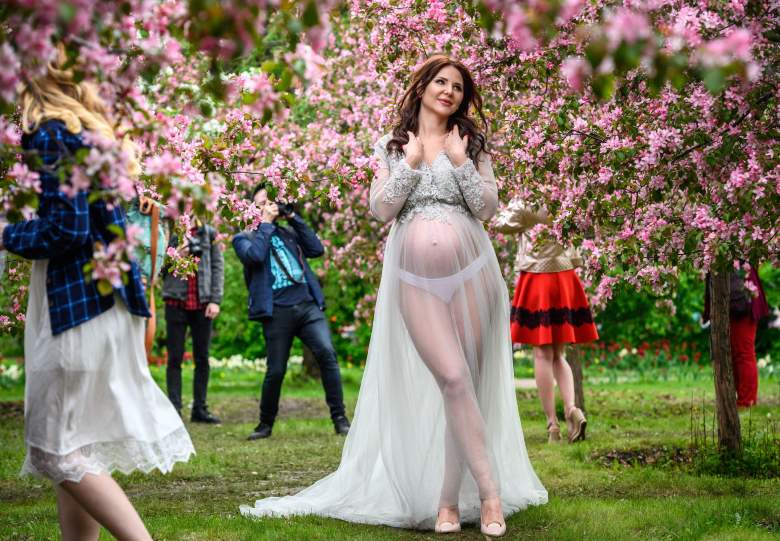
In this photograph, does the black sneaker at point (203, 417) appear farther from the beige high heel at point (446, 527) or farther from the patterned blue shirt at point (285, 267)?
the beige high heel at point (446, 527)

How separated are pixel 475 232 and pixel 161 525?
2157mm

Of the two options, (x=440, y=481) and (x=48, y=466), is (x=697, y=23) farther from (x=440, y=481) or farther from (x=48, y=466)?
(x=48, y=466)

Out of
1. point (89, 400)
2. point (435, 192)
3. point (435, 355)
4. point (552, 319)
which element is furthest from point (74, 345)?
point (552, 319)

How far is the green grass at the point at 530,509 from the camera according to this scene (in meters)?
5.08

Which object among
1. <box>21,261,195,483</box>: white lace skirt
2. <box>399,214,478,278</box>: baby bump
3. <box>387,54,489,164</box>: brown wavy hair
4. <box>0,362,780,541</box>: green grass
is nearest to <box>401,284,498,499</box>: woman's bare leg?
<box>399,214,478,278</box>: baby bump

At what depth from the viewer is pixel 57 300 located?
373cm

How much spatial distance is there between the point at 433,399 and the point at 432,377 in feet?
0.39

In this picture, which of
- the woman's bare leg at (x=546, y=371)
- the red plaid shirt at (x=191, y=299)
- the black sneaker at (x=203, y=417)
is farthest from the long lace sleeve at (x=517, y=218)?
the black sneaker at (x=203, y=417)

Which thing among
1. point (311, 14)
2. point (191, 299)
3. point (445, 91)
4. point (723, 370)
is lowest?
point (723, 370)

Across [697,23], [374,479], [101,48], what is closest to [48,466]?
[101,48]

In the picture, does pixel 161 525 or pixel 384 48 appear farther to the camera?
pixel 384 48

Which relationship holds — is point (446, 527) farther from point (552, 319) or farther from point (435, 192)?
point (552, 319)

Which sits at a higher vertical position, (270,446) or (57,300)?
(57,300)

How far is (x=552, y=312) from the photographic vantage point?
27.6ft
